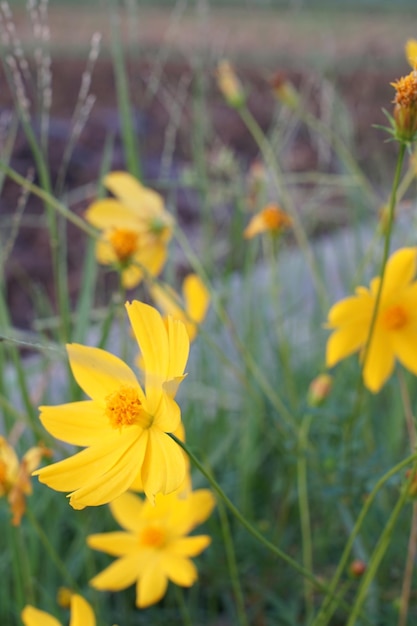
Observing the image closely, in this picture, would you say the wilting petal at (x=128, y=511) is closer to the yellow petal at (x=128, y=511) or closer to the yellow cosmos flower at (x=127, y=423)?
the yellow petal at (x=128, y=511)

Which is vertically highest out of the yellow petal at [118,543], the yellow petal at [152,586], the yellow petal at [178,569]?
the yellow petal at [118,543]

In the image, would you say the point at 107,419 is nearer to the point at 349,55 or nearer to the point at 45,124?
the point at 45,124

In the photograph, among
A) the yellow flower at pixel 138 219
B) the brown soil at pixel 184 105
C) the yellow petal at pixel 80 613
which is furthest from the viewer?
the brown soil at pixel 184 105

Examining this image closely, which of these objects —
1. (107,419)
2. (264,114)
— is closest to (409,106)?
(107,419)

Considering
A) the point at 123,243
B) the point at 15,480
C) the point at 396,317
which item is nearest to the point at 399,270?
the point at 396,317

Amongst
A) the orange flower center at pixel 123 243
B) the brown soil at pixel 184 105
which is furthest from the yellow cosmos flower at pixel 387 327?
the brown soil at pixel 184 105
